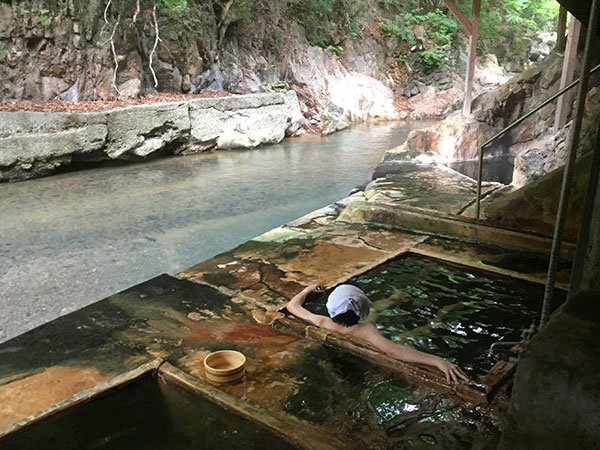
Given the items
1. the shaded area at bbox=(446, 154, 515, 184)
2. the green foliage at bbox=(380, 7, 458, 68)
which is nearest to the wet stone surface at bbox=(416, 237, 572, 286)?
the shaded area at bbox=(446, 154, 515, 184)

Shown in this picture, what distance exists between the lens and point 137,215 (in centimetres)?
695

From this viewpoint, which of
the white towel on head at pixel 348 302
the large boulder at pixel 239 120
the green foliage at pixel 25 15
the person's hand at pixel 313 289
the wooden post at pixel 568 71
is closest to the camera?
the white towel on head at pixel 348 302

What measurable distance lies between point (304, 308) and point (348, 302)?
0.61 metres

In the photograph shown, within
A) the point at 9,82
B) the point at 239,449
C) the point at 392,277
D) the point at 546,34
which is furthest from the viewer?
the point at 546,34

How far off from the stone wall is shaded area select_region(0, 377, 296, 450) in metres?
7.44

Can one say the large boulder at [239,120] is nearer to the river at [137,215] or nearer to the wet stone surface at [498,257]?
the river at [137,215]

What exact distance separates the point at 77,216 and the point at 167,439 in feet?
17.4

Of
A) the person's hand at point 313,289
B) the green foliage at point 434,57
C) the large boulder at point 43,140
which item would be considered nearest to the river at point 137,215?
the large boulder at point 43,140

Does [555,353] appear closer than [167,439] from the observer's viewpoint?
Yes

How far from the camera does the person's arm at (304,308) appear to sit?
3.33m

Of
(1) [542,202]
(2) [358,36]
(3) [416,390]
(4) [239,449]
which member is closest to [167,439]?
(4) [239,449]

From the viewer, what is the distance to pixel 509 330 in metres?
3.38

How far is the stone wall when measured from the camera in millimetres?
8586

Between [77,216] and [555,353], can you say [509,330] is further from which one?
[77,216]
